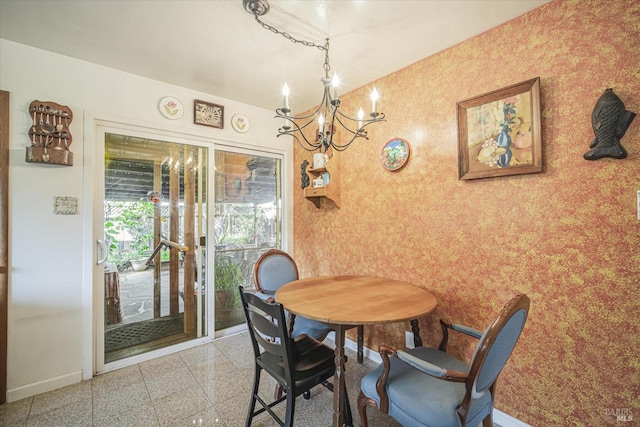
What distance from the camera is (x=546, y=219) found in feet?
5.22

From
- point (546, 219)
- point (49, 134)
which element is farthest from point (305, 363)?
point (49, 134)

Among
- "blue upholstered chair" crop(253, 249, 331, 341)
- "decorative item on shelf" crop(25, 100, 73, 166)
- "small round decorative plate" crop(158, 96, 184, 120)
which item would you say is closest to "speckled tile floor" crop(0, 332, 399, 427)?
"blue upholstered chair" crop(253, 249, 331, 341)

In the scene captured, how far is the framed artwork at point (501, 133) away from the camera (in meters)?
1.62

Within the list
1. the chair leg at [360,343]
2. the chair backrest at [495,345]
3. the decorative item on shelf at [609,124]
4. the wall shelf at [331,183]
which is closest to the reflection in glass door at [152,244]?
the wall shelf at [331,183]

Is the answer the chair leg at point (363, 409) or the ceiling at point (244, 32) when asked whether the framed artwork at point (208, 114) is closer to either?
the ceiling at point (244, 32)

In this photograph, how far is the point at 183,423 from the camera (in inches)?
68.0

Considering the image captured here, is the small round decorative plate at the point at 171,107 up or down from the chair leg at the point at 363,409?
up

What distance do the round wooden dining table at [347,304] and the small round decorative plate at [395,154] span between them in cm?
→ 99

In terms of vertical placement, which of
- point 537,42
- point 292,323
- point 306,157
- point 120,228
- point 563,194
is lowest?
point 292,323

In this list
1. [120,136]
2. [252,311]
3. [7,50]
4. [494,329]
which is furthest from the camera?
[120,136]

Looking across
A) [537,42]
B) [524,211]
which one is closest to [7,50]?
[537,42]

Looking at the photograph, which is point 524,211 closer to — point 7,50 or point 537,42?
point 537,42

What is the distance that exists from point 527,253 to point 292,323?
169 cm

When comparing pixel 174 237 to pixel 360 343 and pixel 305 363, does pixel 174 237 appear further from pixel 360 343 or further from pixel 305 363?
pixel 360 343
